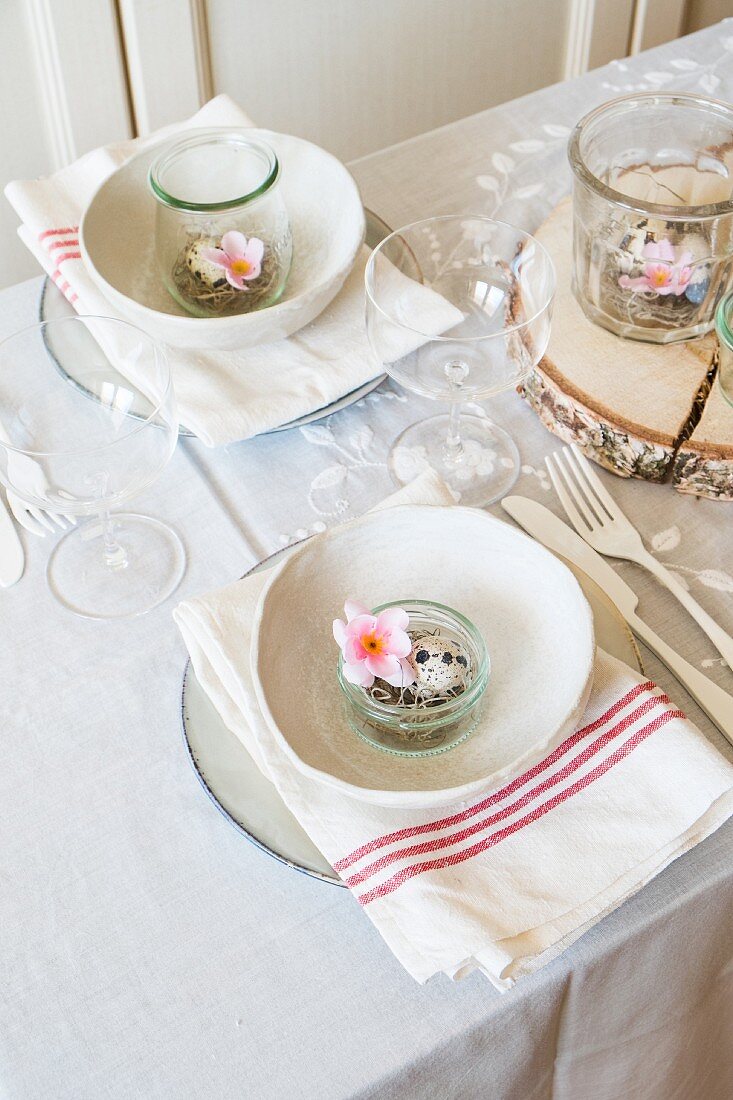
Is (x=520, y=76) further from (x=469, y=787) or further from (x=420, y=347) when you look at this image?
(x=469, y=787)

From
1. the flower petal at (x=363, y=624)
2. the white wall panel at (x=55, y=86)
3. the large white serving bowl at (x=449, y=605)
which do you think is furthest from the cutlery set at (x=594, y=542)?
the white wall panel at (x=55, y=86)

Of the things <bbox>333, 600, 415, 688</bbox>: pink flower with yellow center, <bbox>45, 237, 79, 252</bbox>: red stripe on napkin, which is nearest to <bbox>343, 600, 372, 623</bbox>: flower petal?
<bbox>333, 600, 415, 688</bbox>: pink flower with yellow center

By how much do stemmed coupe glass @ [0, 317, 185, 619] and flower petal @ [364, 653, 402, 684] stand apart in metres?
0.22

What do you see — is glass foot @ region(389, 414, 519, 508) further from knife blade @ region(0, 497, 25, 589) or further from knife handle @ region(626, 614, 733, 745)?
knife blade @ region(0, 497, 25, 589)

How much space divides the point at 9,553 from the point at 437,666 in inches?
14.1

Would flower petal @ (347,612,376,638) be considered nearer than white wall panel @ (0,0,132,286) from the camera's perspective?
Yes

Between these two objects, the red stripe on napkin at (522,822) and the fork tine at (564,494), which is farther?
the fork tine at (564,494)

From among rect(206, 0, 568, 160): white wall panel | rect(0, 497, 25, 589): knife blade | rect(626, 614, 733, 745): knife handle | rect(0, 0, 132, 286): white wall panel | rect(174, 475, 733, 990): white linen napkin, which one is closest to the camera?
rect(174, 475, 733, 990): white linen napkin

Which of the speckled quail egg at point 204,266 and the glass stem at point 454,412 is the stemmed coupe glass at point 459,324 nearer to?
the glass stem at point 454,412

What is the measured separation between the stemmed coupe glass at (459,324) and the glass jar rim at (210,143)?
0.36ft

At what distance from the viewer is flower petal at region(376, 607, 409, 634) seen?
63cm

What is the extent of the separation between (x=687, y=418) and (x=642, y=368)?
7cm

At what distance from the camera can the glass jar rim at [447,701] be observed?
24.3 inches

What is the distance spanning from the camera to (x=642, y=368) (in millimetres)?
895
